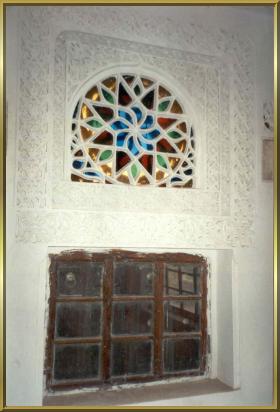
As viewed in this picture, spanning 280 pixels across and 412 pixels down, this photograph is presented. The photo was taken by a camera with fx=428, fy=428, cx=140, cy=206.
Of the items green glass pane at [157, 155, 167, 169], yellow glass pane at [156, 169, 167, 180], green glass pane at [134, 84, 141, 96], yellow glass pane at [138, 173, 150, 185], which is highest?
green glass pane at [134, 84, 141, 96]

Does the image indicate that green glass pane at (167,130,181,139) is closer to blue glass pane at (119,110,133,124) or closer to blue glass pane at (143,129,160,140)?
blue glass pane at (143,129,160,140)

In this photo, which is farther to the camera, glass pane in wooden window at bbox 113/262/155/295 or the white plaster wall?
glass pane in wooden window at bbox 113/262/155/295

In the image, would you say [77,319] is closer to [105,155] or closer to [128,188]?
[128,188]

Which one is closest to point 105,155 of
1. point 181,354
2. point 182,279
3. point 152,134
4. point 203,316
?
point 152,134

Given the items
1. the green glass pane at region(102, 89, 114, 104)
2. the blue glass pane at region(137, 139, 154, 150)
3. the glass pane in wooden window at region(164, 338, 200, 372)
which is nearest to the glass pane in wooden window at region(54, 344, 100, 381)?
the glass pane in wooden window at region(164, 338, 200, 372)

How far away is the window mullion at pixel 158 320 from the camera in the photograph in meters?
2.65

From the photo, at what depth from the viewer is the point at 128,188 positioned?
100 inches

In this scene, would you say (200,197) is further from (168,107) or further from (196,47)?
(196,47)

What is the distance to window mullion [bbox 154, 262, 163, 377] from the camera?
265 centimetres

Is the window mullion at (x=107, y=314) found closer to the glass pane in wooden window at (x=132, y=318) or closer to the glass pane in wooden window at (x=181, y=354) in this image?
the glass pane in wooden window at (x=132, y=318)

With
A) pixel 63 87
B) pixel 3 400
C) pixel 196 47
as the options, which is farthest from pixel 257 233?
pixel 3 400

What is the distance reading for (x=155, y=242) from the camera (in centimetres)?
254

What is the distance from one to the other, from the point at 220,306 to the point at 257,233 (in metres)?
0.53

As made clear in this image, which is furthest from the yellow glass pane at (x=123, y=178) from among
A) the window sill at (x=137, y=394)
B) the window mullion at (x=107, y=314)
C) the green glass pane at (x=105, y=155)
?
the window sill at (x=137, y=394)
